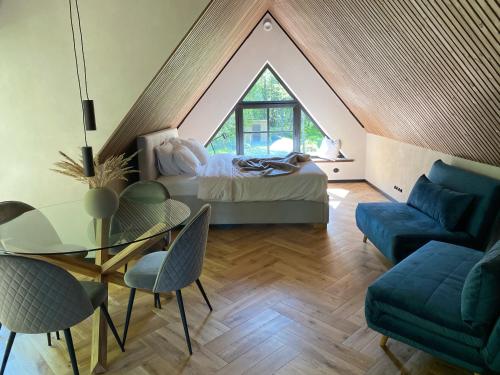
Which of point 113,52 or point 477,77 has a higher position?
point 113,52

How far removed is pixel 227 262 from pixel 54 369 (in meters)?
1.66

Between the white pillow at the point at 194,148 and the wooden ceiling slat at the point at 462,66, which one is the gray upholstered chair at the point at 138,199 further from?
the wooden ceiling slat at the point at 462,66

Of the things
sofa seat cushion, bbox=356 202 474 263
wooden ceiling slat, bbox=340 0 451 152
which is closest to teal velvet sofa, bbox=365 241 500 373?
sofa seat cushion, bbox=356 202 474 263

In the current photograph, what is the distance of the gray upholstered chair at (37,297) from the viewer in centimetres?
179

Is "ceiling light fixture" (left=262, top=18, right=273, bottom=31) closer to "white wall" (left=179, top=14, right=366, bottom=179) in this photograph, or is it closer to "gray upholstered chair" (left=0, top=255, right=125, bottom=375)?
"white wall" (left=179, top=14, right=366, bottom=179)

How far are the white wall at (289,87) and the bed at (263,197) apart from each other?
7.28ft

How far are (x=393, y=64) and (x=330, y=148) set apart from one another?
310cm

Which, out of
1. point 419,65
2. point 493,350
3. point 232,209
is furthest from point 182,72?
point 493,350

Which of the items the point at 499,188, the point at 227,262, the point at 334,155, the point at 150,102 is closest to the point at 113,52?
the point at 150,102

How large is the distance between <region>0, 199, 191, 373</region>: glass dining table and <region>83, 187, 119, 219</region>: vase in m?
0.05

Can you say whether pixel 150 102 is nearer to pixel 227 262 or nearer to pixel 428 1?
pixel 227 262

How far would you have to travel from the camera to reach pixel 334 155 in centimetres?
652

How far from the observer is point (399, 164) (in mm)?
5141

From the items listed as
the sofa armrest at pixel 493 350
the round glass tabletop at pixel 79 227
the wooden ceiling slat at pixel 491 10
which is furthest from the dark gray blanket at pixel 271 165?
the sofa armrest at pixel 493 350
